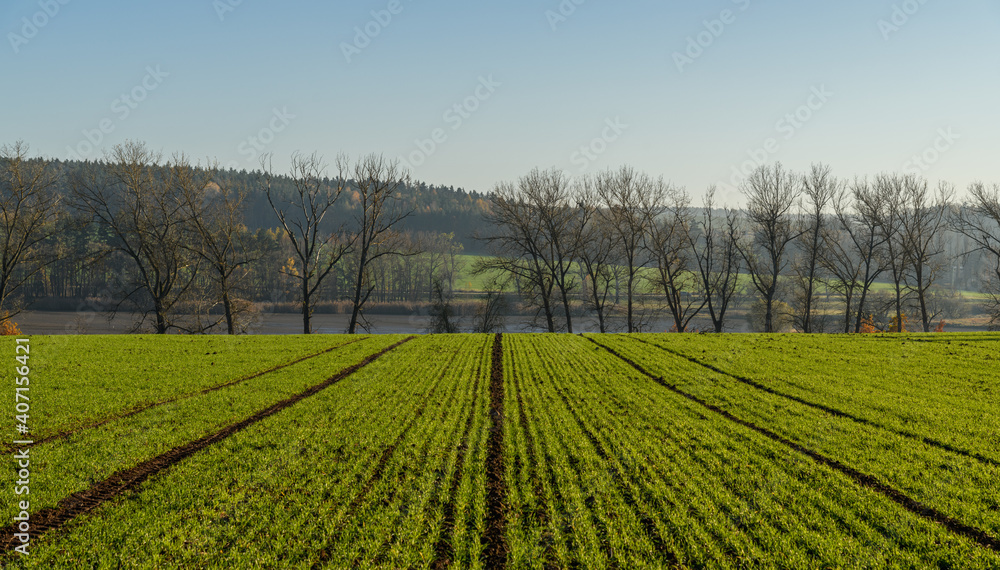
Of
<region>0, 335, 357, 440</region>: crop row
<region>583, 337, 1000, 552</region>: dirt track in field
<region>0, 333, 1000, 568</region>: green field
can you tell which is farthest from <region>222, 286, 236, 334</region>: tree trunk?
<region>583, 337, 1000, 552</region>: dirt track in field

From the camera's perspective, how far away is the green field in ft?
23.9

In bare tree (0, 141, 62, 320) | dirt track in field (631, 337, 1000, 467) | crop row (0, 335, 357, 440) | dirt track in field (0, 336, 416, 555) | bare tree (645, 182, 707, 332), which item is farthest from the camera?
bare tree (645, 182, 707, 332)

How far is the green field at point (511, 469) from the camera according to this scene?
727 cm

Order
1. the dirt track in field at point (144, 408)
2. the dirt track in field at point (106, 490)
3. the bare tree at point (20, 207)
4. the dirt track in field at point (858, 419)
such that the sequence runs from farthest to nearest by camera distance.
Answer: the bare tree at point (20, 207) < the dirt track in field at point (144, 408) < the dirt track in field at point (858, 419) < the dirt track in field at point (106, 490)

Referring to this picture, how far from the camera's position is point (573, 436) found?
1255 centimetres

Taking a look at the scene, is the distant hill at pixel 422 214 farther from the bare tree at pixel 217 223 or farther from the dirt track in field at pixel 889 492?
the dirt track in field at pixel 889 492

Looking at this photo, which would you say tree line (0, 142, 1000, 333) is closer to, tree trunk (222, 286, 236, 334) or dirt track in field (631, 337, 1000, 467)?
tree trunk (222, 286, 236, 334)

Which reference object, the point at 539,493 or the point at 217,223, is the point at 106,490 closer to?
the point at 539,493

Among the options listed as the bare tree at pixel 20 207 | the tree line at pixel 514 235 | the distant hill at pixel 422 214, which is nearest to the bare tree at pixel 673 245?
the tree line at pixel 514 235

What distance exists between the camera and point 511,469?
10242 millimetres

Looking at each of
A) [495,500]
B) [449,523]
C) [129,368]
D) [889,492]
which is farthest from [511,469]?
[129,368]

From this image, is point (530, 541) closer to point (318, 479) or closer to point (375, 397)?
point (318, 479)

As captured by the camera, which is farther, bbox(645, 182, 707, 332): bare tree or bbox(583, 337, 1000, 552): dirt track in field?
bbox(645, 182, 707, 332): bare tree

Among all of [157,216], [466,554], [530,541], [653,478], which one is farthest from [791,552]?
[157,216]
